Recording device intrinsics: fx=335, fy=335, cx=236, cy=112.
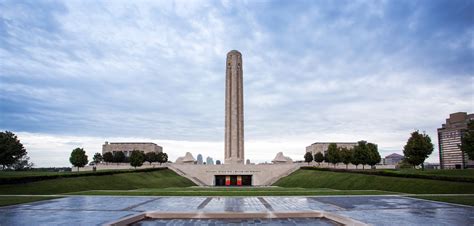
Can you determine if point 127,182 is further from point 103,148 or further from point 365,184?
point 103,148

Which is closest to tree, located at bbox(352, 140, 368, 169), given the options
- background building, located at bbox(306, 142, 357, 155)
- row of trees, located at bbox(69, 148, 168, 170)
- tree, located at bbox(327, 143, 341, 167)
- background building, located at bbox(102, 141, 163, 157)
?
tree, located at bbox(327, 143, 341, 167)

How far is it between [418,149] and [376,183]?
7488 millimetres

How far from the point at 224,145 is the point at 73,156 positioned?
3548cm

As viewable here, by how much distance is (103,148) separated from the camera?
108m

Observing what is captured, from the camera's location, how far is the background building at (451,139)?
103 meters

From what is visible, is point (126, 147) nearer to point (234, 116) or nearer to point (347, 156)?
point (234, 116)

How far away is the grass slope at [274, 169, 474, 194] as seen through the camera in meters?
28.1

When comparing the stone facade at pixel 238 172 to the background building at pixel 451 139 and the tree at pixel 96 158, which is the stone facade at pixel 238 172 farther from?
the background building at pixel 451 139

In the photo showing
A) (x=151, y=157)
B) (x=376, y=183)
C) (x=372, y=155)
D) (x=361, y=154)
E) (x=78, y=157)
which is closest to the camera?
(x=376, y=183)

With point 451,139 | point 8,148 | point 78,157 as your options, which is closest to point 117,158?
point 78,157

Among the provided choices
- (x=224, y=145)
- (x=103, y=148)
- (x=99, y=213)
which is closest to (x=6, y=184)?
(x=99, y=213)

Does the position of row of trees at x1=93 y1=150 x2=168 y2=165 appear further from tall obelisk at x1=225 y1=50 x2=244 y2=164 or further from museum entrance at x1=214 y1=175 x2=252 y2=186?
museum entrance at x1=214 y1=175 x2=252 y2=186

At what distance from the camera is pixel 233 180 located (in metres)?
67.3

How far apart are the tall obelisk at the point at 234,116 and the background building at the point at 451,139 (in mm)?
67121
